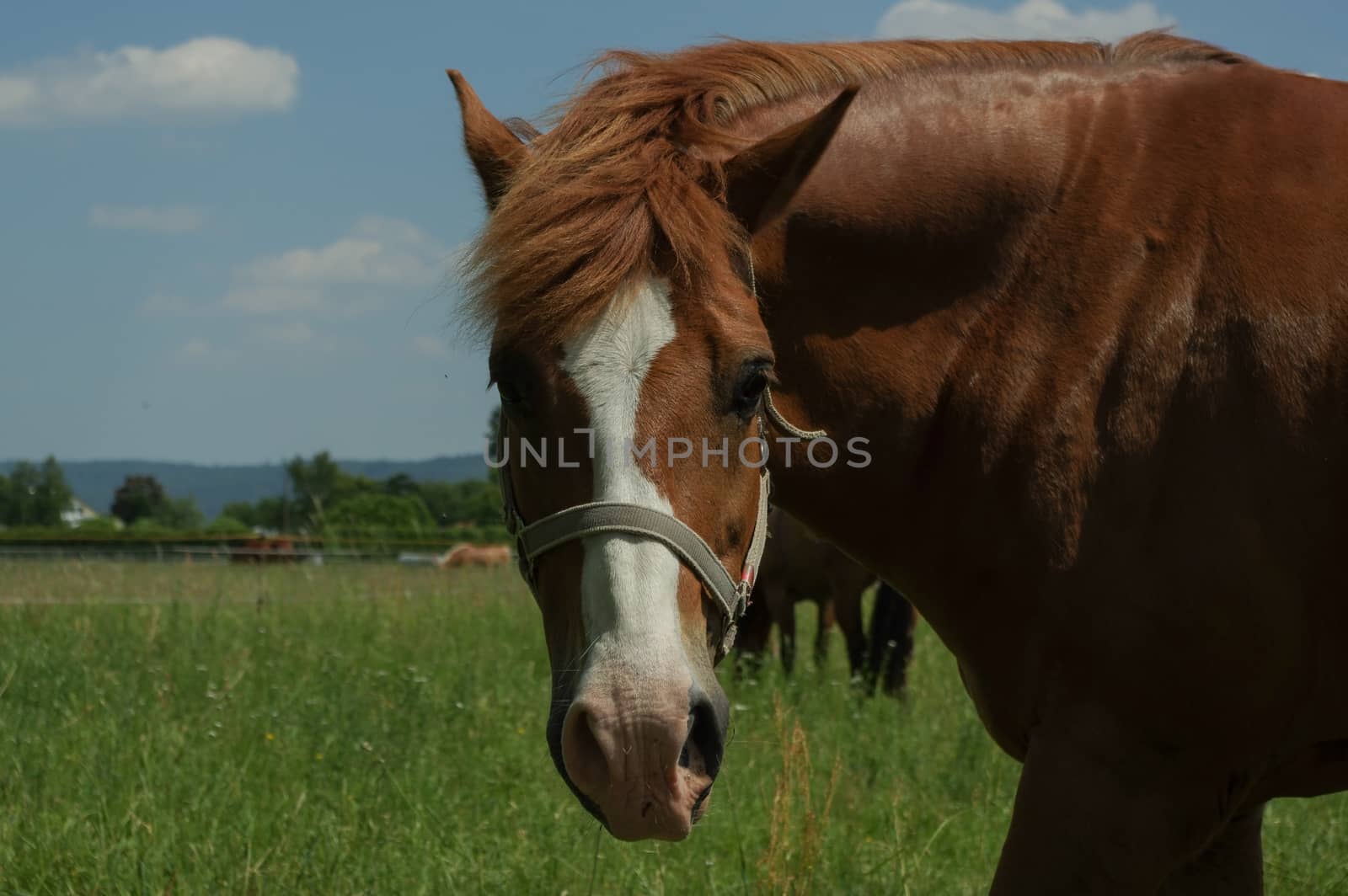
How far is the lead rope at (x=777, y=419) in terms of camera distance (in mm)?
2131

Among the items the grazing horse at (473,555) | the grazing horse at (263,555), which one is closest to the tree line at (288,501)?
the grazing horse at (473,555)

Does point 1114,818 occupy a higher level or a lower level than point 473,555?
higher

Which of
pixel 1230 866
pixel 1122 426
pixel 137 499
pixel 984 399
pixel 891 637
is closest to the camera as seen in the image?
pixel 1122 426

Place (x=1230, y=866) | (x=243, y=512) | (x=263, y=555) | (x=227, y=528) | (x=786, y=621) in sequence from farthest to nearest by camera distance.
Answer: (x=243, y=512)
(x=227, y=528)
(x=263, y=555)
(x=786, y=621)
(x=1230, y=866)

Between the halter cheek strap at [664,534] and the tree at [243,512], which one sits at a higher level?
the halter cheek strap at [664,534]

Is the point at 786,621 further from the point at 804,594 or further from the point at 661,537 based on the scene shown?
the point at 661,537

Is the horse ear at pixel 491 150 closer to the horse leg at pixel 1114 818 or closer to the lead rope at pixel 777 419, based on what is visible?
the lead rope at pixel 777 419

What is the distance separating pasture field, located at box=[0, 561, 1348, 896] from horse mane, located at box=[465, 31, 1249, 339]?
1378mm

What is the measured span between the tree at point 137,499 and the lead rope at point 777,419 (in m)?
99.0

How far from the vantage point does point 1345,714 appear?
2.07 metres

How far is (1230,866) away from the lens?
242cm

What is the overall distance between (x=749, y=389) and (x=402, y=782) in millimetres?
2782

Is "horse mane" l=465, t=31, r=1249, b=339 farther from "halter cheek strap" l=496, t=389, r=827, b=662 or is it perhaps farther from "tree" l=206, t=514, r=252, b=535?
"tree" l=206, t=514, r=252, b=535

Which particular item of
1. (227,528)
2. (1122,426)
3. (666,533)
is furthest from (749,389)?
(227,528)
